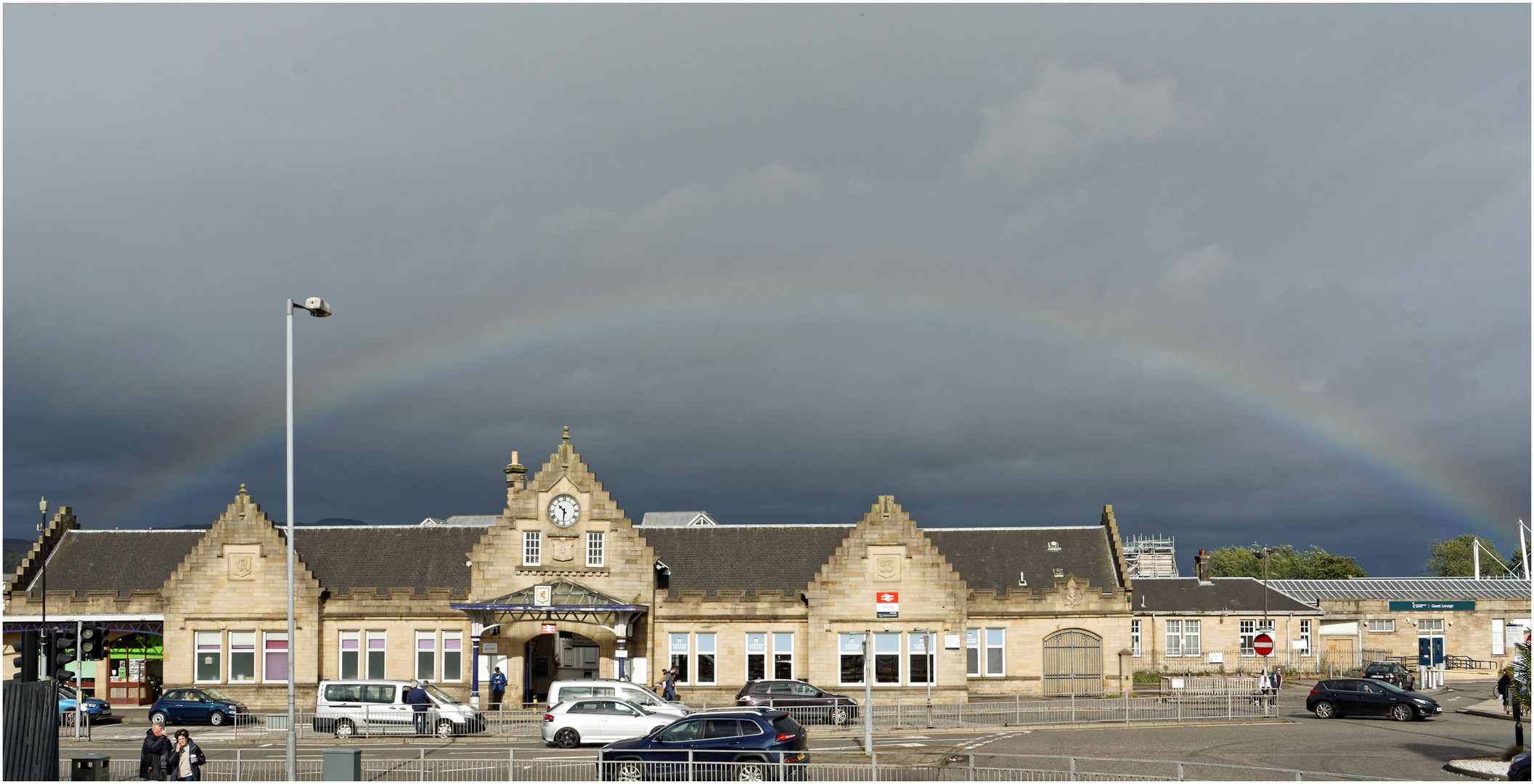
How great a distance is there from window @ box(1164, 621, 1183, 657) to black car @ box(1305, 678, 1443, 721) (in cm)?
2442

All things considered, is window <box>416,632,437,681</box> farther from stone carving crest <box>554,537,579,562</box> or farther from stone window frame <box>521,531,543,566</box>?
stone carving crest <box>554,537,579,562</box>

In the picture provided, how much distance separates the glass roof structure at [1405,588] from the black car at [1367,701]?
4848 centimetres

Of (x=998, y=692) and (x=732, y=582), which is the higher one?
(x=732, y=582)

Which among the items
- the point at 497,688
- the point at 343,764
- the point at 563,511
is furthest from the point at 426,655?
the point at 343,764

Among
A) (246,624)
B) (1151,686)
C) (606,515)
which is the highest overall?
(606,515)

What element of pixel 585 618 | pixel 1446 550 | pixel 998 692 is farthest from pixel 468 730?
pixel 1446 550

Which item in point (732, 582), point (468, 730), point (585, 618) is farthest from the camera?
point (732, 582)

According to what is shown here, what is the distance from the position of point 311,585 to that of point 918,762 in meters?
31.2

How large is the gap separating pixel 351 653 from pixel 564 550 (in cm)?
991

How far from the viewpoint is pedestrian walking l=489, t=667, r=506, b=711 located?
4781cm

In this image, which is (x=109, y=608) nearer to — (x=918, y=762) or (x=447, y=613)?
(x=447, y=613)

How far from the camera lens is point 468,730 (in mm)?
37938

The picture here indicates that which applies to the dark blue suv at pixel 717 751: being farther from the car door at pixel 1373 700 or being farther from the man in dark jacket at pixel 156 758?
the car door at pixel 1373 700

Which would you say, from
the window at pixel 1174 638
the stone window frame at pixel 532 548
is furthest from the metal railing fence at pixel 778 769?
the window at pixel 1174 638
